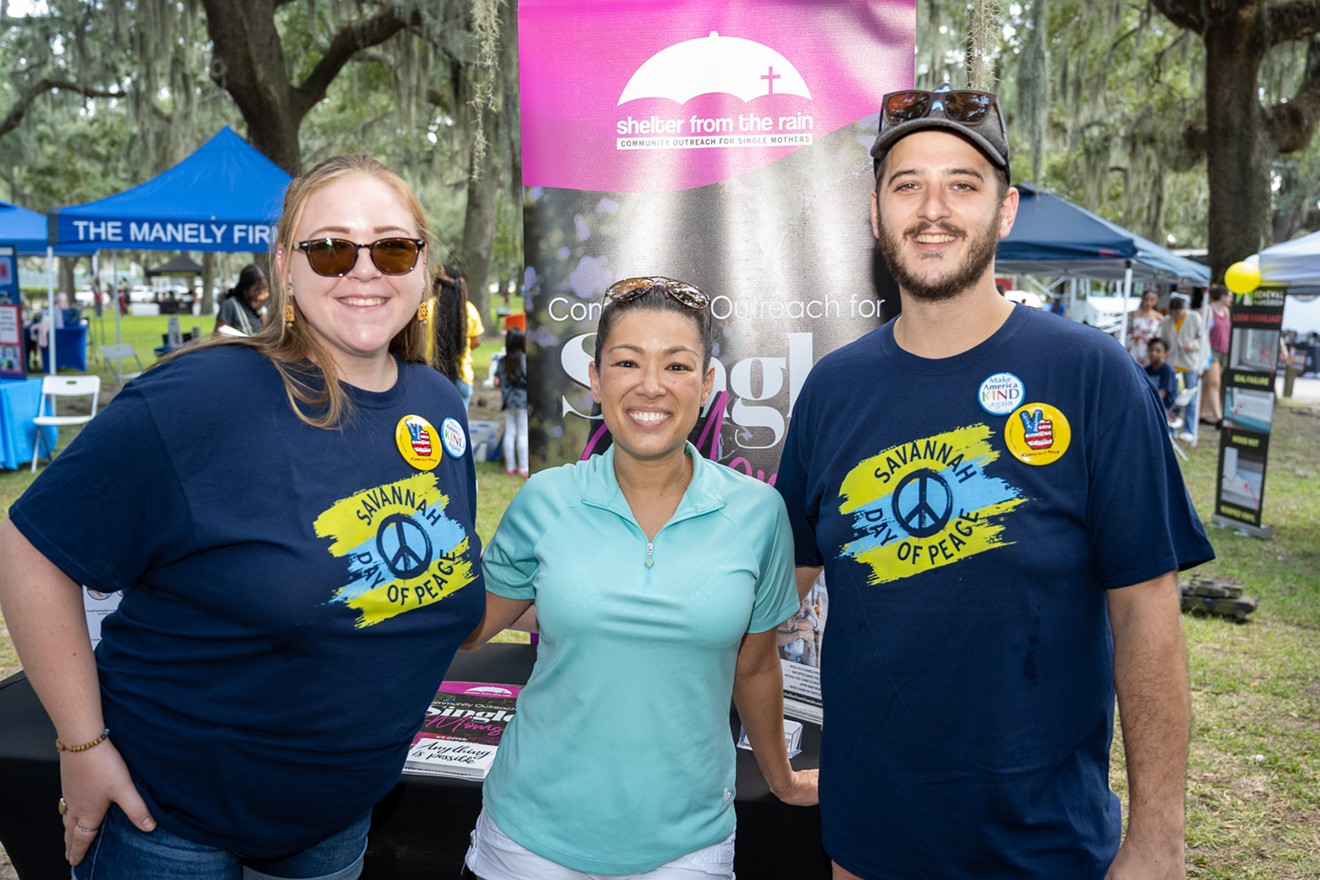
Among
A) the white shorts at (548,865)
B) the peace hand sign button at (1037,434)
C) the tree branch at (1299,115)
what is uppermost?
Result: the tree branch at (1299,115)

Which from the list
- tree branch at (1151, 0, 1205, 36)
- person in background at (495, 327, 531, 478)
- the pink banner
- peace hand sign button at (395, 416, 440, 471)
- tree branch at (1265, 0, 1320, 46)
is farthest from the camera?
tree branch at (1151, 0, 1205, 36)

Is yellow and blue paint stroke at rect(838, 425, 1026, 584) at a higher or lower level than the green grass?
higher

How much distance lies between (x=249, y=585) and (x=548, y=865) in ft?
2.33

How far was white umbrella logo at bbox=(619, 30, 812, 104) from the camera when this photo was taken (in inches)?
112

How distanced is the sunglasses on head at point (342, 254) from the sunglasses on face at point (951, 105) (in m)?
0.95

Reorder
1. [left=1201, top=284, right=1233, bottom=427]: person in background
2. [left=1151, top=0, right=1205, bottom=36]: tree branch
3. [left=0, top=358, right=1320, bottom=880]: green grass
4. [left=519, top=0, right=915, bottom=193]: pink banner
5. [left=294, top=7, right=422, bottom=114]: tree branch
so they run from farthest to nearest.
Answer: [left=1201, top=284, right=1233, bottom=427]: person in background → [left=1151, top=0, right=1205, bottom=36]: tree branch → [left=294, top=7, right=422, bottom=114]: tree branch → [left=0, top=358, right=1320, bottom=880]: green grass → [left=519, top=0, right=915, bottom=193]: pink banner

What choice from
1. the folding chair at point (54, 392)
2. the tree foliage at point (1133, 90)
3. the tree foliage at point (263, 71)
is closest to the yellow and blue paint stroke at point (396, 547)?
the tree foliage at point (263, 71)

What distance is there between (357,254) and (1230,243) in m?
14.6

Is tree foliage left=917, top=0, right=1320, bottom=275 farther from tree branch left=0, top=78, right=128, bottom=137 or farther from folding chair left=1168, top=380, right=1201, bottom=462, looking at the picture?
tree branch left=0, top=78, right=128, bottom=137

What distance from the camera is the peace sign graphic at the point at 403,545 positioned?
1.72 m

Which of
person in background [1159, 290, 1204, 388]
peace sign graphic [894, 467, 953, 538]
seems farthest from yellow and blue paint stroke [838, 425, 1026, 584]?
person in background [1159, 290, 1204, 388]

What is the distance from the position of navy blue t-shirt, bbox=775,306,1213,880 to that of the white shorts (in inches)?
9.7

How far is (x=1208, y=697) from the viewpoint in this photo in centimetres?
498

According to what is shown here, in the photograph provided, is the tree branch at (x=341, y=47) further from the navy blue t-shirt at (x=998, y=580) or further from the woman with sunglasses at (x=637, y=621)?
the navy blue t-shirt at (x=998, y=580)
